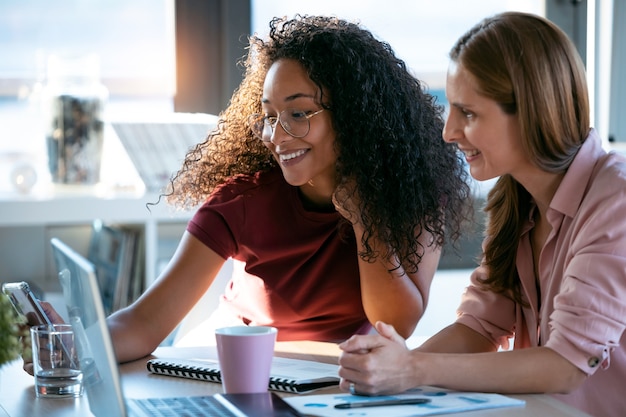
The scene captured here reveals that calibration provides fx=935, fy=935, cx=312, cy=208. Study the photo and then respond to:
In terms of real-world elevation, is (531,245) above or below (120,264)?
above

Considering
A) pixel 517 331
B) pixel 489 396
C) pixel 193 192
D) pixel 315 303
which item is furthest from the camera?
pixel 193 192

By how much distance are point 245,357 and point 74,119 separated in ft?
5.67

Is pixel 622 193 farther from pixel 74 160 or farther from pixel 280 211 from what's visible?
pixel 74 160

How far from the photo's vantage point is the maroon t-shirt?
180 centimetres

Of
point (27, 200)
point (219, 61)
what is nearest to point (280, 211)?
point (27, 200)

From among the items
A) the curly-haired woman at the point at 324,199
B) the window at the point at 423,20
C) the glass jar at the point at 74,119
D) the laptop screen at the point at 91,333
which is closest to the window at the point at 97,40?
the glass jar at the point at 74,119

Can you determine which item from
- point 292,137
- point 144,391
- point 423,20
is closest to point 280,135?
point 292,137

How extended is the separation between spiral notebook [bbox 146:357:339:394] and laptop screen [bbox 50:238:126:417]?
0.21m

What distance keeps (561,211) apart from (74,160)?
1721 mm

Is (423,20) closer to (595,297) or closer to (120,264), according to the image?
(120,264)

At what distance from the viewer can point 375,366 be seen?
3.94 ft

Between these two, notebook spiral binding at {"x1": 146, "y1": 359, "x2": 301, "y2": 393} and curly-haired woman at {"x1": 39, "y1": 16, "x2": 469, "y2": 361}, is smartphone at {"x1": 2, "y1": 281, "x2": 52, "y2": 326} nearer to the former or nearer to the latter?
notebook spiral binding at {"x1": 146, "y1": 359, "x2": 301, "y2": 393}

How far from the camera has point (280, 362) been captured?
4.65ft

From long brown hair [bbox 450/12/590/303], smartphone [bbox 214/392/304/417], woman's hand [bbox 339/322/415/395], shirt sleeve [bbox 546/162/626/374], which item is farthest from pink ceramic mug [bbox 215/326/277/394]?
long brown hair [bbox 450/12/590/303]
